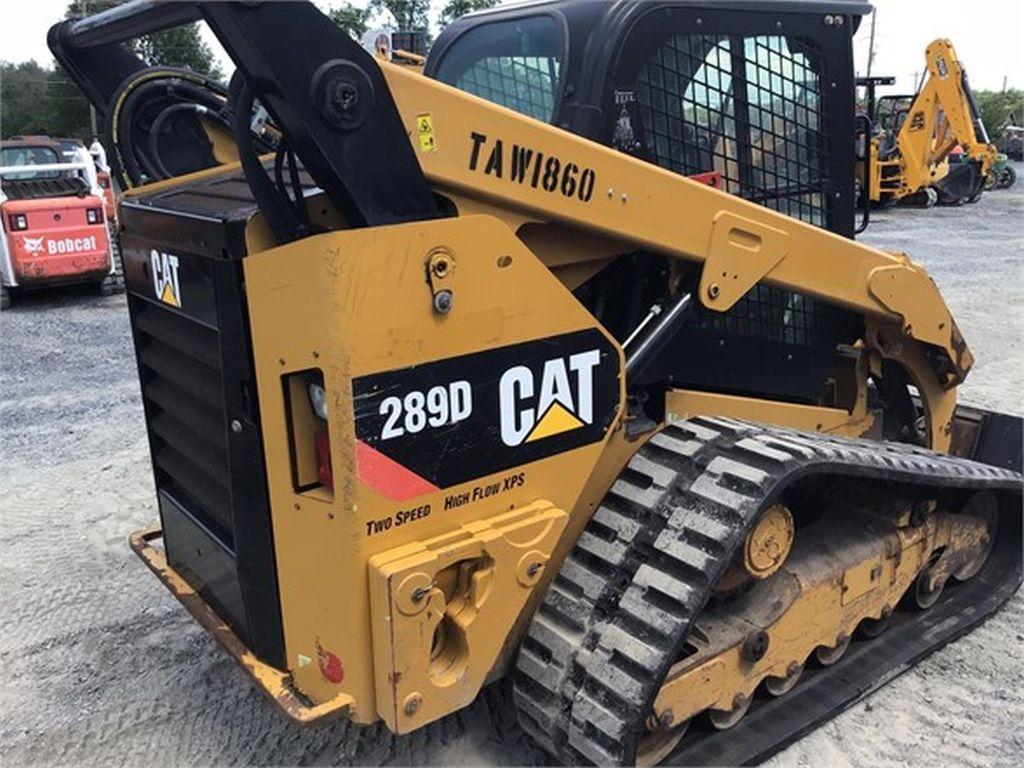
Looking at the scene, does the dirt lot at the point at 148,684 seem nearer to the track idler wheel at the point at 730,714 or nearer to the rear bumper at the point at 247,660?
the track idler wheel at the point at 730,714

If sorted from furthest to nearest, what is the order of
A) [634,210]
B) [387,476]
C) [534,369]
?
[634,210], [534,369], [387,476]

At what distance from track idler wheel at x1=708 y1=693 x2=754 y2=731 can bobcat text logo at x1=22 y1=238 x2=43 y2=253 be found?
9796 mm

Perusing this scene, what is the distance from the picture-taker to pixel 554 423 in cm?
262

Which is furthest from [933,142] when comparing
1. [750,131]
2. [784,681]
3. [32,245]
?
[784,681]

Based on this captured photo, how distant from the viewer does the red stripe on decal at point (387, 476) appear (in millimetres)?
2266

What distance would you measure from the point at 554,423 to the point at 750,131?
1382 millimetres

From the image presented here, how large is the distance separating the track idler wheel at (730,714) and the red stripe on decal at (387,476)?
4.23 feet

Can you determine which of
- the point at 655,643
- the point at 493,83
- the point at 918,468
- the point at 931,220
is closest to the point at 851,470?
the point at 918,468

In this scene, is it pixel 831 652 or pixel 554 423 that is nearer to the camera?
pixel 554 423

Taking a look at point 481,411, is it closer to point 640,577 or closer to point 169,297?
point 640,577

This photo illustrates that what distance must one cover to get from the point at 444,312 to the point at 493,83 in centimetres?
137

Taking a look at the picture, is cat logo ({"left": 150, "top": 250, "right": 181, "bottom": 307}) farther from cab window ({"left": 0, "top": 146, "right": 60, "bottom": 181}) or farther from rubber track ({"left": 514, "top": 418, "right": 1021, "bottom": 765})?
cab window ({"left": 0, "top": 146, "right": 60, "bottom": 181})

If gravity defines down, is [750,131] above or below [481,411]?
above

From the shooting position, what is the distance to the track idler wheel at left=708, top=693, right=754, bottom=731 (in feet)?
9.87
